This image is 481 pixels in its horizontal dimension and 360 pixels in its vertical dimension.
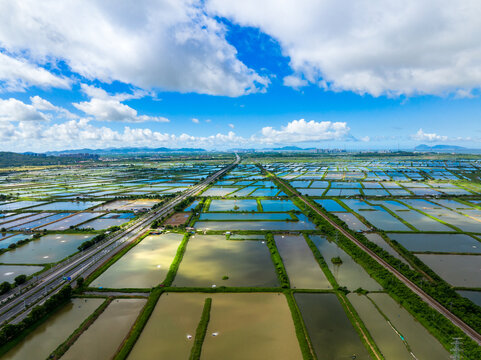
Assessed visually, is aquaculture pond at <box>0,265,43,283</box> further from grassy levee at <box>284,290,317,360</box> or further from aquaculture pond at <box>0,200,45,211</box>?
aquaculture pond at <box>0,200,45,211</box>

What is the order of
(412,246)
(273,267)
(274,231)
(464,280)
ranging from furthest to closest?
(274,231), (412,246), (273,267), (464,280)

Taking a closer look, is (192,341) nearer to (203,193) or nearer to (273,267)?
(273,267)

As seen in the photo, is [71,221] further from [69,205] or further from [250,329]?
[250,329]

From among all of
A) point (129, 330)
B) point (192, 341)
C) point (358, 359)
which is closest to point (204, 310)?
point (192, 341)

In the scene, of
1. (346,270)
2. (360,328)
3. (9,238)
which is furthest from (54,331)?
(9,238)

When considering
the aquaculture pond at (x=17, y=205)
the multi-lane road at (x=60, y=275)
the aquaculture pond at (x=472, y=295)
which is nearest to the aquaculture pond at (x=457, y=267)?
the aquaculture pond at (x=472, y=295)
